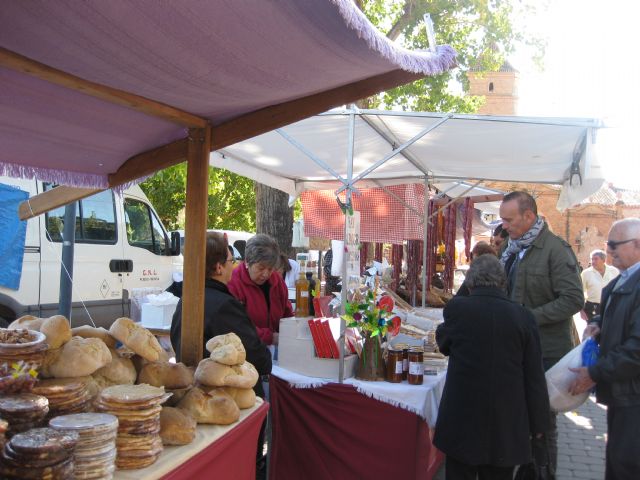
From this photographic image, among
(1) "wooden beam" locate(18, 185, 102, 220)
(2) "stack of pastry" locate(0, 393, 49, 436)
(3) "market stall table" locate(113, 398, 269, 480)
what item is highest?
(1) "wooden beam" locate(18, 185, 102, 220)

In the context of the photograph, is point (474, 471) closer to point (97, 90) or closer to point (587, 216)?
point (97, 90)

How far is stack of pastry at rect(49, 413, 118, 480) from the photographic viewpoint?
1.54 meters

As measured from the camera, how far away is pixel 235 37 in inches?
69.4

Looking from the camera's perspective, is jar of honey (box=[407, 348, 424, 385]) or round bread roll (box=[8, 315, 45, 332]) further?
jar of honey (box=[407, 348, 424, 385])

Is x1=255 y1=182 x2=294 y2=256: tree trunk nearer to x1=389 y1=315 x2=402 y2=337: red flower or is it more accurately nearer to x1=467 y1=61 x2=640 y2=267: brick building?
x1=389 y1=315 x2=402 y2=337: red flower

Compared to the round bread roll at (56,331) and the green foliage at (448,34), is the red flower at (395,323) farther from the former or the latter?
the green foliage at (448,34)

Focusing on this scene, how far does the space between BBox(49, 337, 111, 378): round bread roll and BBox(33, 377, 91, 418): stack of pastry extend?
0.09ft

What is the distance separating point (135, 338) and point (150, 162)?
123 centimetres

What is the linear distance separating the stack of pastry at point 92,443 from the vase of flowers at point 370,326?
2.06m

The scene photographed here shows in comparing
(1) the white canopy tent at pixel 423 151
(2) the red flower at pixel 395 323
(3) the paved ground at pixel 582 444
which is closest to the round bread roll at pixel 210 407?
(2) the red flower at pixel 395 323

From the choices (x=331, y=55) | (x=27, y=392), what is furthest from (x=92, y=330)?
(x=331, y=55)

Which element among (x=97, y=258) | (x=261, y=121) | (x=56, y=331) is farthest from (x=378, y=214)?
(x=56, y=331)

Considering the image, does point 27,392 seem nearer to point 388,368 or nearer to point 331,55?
point 331,55

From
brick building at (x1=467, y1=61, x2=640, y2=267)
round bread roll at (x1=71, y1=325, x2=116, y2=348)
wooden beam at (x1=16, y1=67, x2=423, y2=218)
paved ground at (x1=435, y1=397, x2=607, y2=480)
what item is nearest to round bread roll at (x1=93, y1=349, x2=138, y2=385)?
round bread roll at (x1=71, y1=325, x2=116, y2=348)
